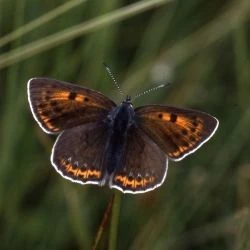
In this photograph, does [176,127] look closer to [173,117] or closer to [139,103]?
[173,117]

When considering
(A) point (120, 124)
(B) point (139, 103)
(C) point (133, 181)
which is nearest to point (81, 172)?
(C) point (133, 181)

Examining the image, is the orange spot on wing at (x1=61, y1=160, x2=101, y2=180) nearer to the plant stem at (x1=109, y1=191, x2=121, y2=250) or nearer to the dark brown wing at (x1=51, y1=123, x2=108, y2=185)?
the dark brown wing at (x1=51, y1=123, x2=108, y2=185)

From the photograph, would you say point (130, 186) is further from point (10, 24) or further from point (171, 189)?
point (10, 24)

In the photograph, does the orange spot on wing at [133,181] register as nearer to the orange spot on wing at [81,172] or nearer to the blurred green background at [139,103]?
the orange spot on wing at [81,172]

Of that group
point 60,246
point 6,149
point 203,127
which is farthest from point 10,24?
point 203,127

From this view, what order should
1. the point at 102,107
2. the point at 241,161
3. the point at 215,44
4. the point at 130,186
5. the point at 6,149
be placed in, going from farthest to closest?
the point at 215,44, the point at 241,161, the point at 6,149, the point at 102,107, the point at 130,186

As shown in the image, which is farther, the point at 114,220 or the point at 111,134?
the point at 111,134
